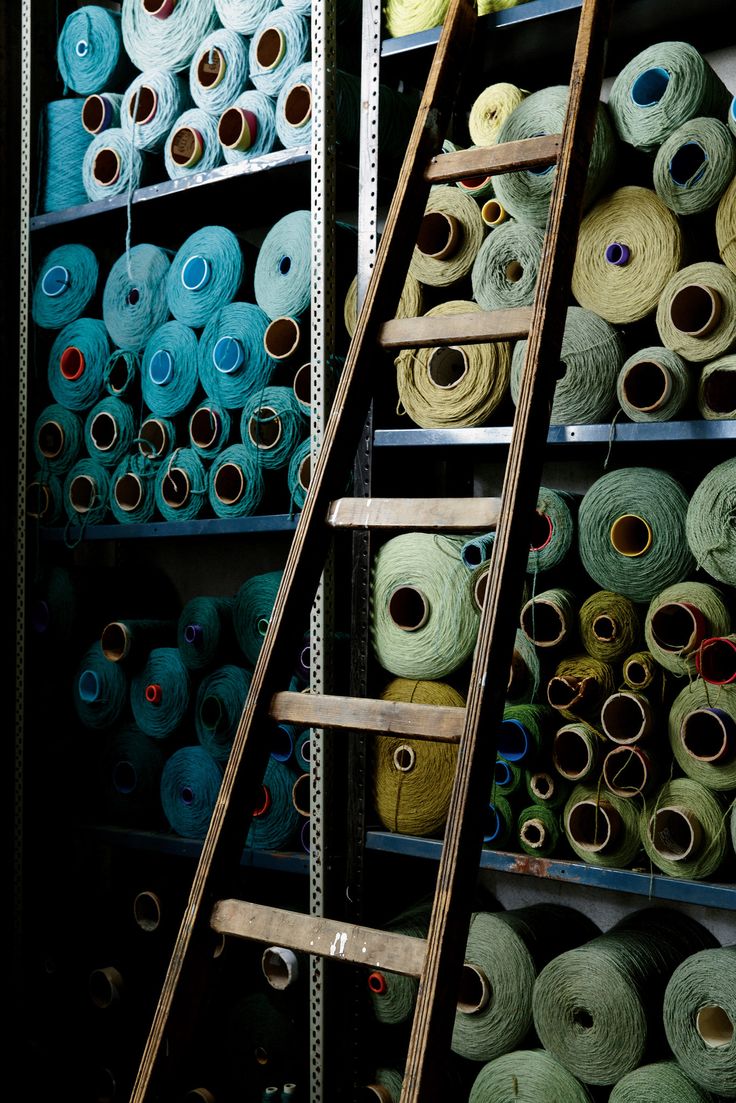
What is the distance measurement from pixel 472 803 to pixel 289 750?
105 centimetres

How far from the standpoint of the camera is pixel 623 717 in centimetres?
201

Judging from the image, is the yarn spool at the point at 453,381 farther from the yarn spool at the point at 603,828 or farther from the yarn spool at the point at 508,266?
the yarn spool at the point at 603,828

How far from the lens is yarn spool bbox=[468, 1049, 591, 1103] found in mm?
2014

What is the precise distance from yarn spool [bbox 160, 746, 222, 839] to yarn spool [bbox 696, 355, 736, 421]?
129 centimetres

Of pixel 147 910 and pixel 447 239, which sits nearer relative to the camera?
pixel 447 239

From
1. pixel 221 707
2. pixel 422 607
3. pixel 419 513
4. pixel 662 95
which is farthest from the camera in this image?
pixel 221 707

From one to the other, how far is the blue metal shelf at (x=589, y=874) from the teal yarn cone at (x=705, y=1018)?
94 millimetres

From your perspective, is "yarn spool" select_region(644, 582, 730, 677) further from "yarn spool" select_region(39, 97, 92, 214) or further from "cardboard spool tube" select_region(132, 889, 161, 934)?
"yarn spool" select_region(39, 97, 92, 214)

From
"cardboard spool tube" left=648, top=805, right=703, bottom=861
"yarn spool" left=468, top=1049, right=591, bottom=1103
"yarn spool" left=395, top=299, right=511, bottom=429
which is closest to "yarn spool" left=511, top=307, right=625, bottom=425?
"yarn spool" left=395, top=299, right=511, bottom=429

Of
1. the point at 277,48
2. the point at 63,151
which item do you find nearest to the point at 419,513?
the point at 277,48

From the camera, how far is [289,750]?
2412mm

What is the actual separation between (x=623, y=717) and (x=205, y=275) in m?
1.32

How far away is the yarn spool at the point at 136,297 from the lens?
2656mm

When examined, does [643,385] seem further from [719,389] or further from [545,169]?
[545,169]
